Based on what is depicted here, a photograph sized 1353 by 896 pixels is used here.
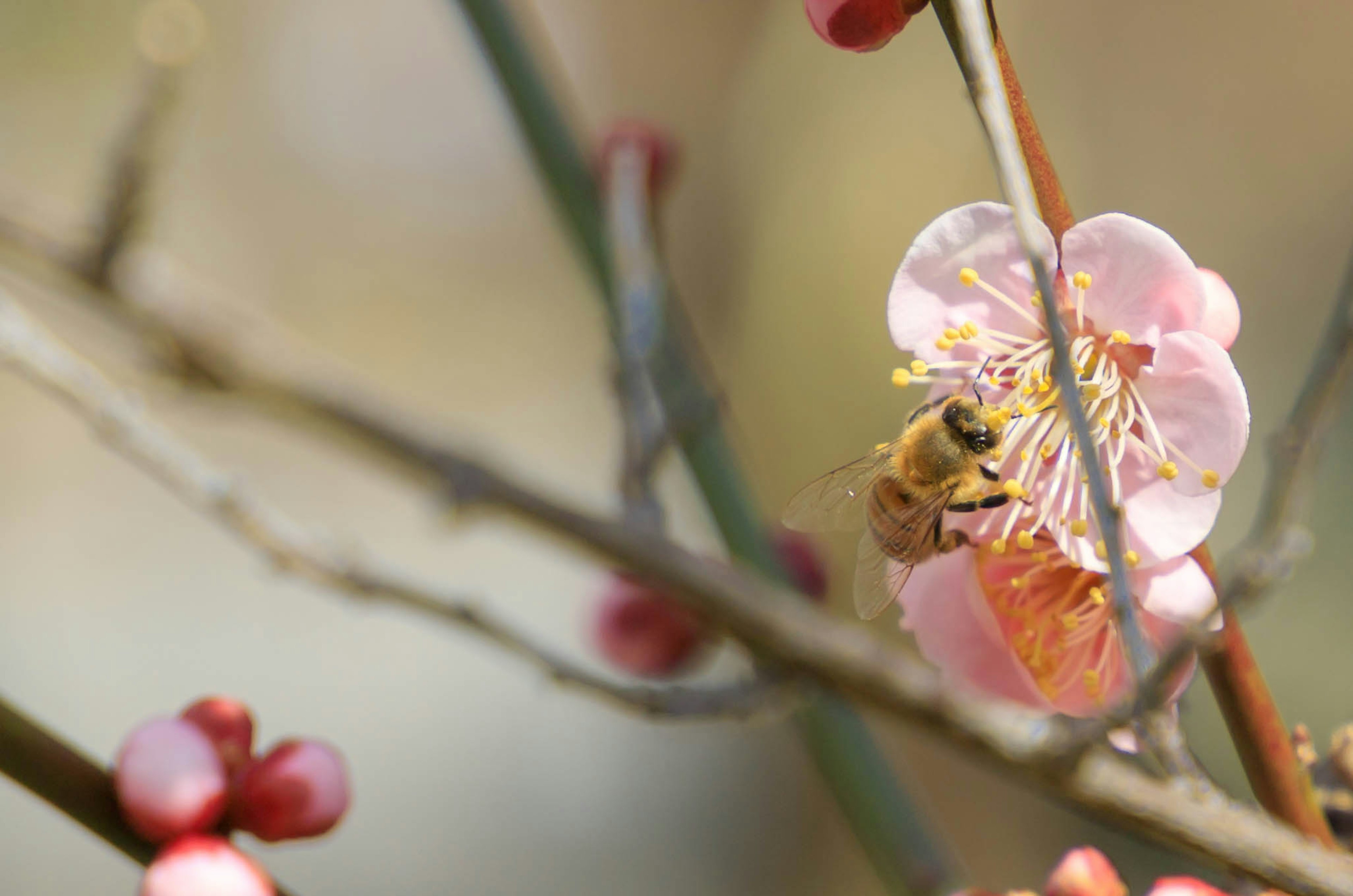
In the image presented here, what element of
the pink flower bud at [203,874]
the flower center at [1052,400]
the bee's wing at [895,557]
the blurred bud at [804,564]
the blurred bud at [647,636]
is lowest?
the blurred bud at [804,564]

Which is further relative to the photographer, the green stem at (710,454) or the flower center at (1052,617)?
the green stem at (710,454)

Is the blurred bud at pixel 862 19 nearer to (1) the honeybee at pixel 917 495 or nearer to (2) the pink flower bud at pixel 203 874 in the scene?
(1) the honeybee at pixel 917 495

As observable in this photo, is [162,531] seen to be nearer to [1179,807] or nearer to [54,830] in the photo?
[54,830]

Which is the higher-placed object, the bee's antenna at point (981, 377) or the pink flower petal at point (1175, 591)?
the bee's antenna at point (981, 377)

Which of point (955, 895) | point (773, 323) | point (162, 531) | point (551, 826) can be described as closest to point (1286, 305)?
point (773, 323)

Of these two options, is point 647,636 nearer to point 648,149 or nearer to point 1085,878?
point 648,149

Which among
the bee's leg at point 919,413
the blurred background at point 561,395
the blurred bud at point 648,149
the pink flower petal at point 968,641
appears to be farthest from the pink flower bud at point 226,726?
the blurred background at point 561,395

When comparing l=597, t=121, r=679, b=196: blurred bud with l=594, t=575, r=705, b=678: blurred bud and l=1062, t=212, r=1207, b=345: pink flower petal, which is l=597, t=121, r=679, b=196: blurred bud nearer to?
l=594, t=575, r=705, b=678: blurred bud
